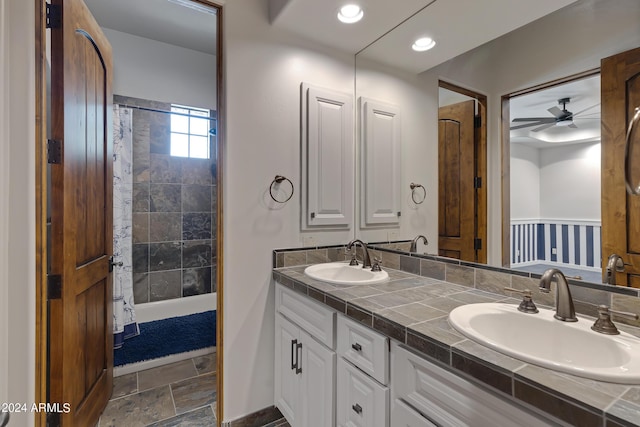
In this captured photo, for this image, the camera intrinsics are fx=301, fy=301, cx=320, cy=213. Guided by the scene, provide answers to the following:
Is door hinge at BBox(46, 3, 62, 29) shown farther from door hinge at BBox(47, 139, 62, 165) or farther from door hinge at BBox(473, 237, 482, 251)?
door hinge at BBox(473, 237, 482, 251)

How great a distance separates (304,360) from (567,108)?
4.99 feet

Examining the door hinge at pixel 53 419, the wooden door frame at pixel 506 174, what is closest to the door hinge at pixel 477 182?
Result: the wooden door frame at pixel 506 174

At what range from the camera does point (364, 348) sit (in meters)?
1.11

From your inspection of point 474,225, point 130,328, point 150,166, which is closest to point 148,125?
point 150,166

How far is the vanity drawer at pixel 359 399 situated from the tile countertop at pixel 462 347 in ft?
0.69

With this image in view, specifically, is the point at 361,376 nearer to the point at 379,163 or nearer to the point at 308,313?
the point at 308,313

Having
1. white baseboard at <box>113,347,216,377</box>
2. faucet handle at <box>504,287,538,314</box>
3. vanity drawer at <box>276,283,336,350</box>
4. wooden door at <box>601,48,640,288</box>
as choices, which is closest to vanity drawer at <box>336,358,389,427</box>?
vanity drawer at <box>276,283,336,350</box>

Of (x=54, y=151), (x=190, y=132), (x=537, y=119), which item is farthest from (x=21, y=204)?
(x=190, y=132)

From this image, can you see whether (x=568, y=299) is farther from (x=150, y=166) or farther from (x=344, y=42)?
(x=150, y=166)

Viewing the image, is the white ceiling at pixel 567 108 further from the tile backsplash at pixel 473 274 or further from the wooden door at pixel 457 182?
the tile backsplash at pixel 473 274

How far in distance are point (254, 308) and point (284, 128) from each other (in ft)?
3.53

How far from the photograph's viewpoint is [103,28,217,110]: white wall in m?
2.82

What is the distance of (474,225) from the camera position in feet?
4.78

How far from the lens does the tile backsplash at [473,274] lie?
96 centimetres
